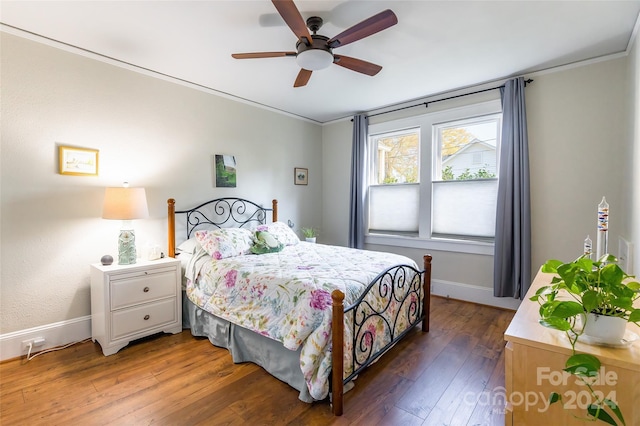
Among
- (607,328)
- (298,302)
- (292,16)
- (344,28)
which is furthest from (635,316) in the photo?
(344,28)

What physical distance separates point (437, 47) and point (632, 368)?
8.50ft

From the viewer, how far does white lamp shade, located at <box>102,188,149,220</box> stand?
251 centimetres

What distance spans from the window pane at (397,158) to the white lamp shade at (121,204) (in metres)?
3.20

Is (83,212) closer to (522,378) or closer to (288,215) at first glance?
(288,215)

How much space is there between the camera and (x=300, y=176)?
15.4 feet

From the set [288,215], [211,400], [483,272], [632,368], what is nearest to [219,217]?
[288,215]

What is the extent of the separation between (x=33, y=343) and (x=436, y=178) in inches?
177

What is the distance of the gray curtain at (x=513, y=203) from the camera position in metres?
3.08

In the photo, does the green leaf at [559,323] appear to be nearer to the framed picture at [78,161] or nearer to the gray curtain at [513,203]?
the gray curtain at [513,203]

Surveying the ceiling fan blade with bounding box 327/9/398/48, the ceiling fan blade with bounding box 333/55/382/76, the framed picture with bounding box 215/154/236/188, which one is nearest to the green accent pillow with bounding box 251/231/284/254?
the framed picture with bounding box 215/154/236/188

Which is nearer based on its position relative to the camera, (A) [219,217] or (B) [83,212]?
(B) [83,212]

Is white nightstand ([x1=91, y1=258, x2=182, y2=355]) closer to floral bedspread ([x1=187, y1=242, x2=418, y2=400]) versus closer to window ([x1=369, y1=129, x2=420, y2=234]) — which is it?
floral bedspread ([x1=187, y1=242, x2=418, y2=400])

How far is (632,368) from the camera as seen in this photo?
33.2 inches

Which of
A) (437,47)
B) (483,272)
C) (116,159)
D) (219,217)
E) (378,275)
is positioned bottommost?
(483,272)
